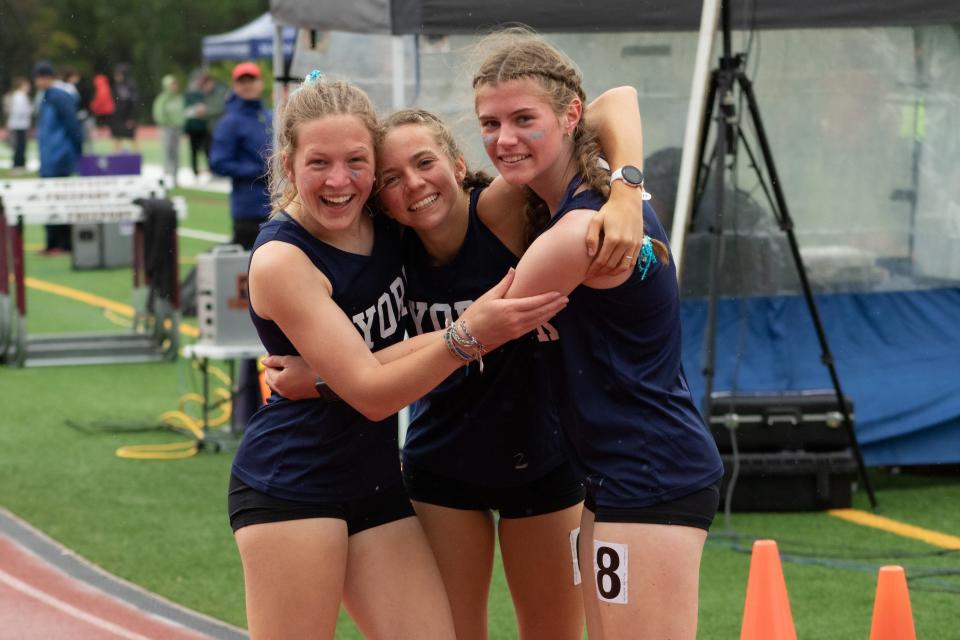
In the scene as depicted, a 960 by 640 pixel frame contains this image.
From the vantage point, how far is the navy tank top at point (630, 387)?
3.15 meters

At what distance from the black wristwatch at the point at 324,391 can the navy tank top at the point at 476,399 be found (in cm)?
32

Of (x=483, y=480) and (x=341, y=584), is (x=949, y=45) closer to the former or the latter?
(x=483, y=480)

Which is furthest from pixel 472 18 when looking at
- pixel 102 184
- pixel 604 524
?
pixel 102 184

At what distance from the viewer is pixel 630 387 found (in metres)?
3.17

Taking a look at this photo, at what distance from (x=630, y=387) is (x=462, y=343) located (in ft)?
1.24

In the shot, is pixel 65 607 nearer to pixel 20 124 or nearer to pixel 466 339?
pixel 466 339

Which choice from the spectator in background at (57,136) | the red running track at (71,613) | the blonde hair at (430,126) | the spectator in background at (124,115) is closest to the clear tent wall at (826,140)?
the red running track at (71,613)

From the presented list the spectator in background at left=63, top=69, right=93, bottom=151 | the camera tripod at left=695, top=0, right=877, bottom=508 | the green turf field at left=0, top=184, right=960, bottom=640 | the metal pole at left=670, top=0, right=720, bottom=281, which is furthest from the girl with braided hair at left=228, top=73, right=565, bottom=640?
the spectator in background at left=63, top=69, right=93, bottom=151

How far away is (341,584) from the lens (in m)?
3.39

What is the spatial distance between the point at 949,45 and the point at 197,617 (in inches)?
194

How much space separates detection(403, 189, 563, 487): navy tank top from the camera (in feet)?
11.6

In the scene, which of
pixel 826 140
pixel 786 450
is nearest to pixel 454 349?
pixel 786 450

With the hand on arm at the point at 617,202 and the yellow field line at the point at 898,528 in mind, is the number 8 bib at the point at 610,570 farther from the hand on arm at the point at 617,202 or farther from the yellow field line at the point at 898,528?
the yellow field line at the point at 898,528

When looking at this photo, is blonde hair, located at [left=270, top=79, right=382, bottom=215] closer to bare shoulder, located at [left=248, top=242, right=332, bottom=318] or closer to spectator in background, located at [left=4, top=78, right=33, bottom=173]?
bare shoulder, located at [left=248, top=242, right=332, bottom=318]
